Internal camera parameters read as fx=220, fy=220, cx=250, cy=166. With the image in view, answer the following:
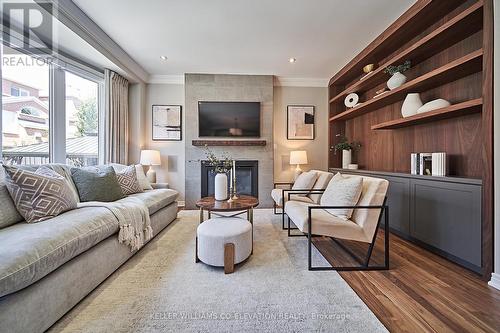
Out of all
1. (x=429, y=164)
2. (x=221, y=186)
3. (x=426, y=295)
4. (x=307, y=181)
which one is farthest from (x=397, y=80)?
(x=221, y=186)

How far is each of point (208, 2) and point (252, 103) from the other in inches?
90.0

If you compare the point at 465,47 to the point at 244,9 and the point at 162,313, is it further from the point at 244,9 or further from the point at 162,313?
the point at 162,313

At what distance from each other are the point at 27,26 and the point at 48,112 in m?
1.04

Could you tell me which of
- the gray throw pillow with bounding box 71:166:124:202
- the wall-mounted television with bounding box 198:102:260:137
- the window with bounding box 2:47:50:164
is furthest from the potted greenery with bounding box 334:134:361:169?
the window with bounding box 2:47:50:164

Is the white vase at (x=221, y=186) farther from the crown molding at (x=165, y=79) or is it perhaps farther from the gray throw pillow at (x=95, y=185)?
the crown molding at (x=165, y=79)

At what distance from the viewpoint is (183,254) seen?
2.33m

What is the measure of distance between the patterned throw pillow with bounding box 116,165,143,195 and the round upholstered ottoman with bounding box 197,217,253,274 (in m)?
1.62

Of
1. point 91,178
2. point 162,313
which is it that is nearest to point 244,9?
point 91,178

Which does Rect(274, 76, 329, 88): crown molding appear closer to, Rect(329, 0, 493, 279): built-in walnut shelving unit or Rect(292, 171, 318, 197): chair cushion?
Rect(329, 0, 493, 279): built-in walnut shelving unit

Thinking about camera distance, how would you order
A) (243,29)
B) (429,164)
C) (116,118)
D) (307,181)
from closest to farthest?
(429,164) → (243,29) → (307,181) → (116,118)

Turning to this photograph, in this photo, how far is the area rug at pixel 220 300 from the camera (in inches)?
52.7

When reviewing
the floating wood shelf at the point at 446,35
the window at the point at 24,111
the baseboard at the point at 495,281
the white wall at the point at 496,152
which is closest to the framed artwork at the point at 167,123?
the window at the point at 24,111

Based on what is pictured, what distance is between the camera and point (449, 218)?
212 cm

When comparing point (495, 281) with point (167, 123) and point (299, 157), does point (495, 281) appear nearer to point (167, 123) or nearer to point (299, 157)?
point (299, 157)
